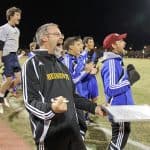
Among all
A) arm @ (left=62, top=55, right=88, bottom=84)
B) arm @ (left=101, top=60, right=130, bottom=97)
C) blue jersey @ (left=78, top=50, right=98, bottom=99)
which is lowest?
blue jersey @ (left=78, top=50, right=98, bottom=99)

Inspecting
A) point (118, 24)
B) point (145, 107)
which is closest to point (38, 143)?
point (145, 107)

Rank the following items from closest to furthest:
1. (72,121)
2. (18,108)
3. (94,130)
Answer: (72,121)
(94,130)
(18,108)

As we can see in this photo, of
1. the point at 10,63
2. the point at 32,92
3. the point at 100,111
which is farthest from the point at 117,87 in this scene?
the point at 10,63

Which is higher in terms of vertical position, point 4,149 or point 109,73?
point 109,73

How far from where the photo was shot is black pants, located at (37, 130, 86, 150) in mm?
4285

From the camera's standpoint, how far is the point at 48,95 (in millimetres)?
4230

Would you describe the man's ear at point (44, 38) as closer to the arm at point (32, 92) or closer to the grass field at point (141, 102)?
the arm at point (32, 92)

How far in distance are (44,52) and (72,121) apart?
2.07 ft

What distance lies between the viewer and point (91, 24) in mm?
54312

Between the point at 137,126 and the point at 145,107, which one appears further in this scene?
the point at 137,126

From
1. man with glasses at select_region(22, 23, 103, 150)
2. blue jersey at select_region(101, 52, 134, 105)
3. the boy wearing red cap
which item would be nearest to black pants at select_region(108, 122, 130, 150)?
the boy wearing red cap

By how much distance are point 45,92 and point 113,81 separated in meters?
1.84

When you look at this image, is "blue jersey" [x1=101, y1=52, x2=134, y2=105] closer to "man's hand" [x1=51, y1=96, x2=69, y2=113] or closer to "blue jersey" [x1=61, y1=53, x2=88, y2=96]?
"blue jersey" [x1=61, y1=53, x2=88, y2=96]

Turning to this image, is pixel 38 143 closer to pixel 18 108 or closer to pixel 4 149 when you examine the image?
pixel 4 149
